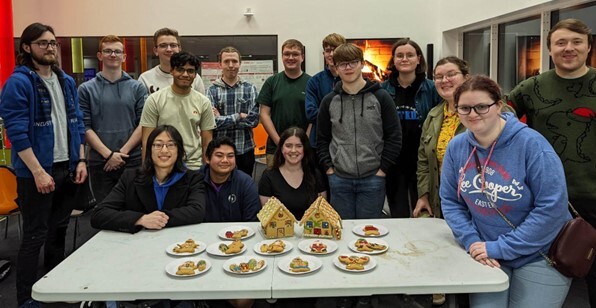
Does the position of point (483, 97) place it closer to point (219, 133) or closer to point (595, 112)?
point (595, 112)

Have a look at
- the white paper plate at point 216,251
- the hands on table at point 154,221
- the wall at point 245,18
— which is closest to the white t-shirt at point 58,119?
the hands on table at point 154,221

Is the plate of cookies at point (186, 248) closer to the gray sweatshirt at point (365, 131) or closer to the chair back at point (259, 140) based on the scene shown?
the gray sweatshirt at point (365, 131)

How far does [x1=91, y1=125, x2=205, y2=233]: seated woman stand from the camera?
2.37 meters

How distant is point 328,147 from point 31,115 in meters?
1.70

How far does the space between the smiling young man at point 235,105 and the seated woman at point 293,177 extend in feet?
1.89

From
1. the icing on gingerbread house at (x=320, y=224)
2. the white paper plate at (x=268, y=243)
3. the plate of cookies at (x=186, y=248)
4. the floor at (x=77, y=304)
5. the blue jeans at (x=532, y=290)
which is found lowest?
the floor at (x=77, y=304)

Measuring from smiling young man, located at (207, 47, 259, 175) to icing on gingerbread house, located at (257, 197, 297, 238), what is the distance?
4.08 feet

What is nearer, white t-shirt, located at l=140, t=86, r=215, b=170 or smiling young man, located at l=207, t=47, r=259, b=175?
white t-shirt, located at l=140, t=86, r=215, b=170

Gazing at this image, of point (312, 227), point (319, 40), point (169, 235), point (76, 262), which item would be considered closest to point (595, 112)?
point (312, 227)

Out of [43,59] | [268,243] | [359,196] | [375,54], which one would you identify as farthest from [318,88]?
[375,54]

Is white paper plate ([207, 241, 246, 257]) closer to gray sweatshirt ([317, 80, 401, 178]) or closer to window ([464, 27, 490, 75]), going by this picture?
gray sweatshirt ([317, 80, 401, 178])

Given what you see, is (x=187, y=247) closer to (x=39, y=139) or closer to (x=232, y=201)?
(x=232, y=201)

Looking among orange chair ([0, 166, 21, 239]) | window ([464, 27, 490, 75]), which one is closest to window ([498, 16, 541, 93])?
window ([464, 27, 490, 75])

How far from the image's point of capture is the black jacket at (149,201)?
7.63 feet
